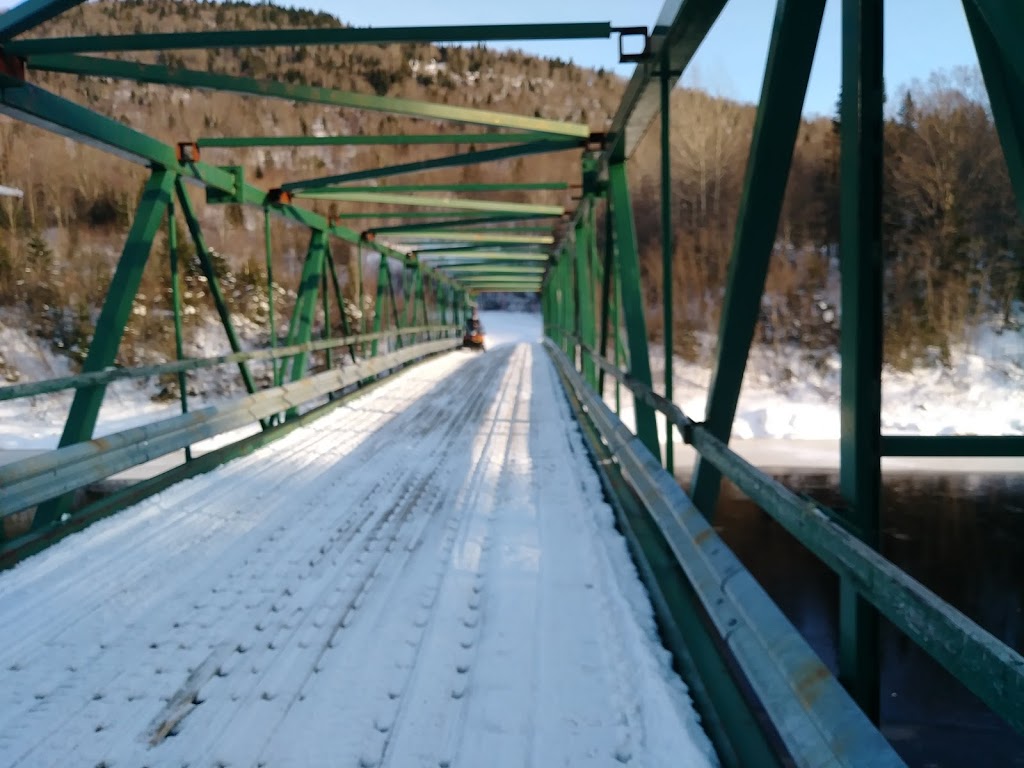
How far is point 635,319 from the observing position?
587 centimetres

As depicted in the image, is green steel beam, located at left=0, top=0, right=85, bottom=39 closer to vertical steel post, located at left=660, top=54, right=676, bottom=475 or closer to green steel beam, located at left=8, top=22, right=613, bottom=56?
green steel beam, located at left=8, top=22, right=613, bottom=56

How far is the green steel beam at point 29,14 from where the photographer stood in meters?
4.29

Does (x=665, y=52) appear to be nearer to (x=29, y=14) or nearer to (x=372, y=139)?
(x=29, y=14)

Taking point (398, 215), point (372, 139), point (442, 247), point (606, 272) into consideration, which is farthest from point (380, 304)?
point (606, 272)

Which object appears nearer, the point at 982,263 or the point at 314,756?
the point at 314,756

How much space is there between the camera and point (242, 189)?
845 centimetres

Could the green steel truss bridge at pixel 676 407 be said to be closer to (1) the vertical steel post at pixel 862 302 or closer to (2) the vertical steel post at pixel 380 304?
(1) the vertical steel post at pixel 862 302

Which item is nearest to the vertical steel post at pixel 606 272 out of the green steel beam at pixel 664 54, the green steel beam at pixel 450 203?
the green steel beam at pixel 664 54

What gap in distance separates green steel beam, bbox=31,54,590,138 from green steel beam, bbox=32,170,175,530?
80 cm

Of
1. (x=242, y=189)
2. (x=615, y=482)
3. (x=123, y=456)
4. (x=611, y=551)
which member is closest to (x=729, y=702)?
(x=611, y=551)

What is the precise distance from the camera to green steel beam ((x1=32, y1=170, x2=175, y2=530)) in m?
4.91

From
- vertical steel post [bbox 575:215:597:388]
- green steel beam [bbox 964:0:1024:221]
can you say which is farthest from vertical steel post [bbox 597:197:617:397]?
green steel beam [bbox 964:0:1024:221]

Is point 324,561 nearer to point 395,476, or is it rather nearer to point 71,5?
point 395,476

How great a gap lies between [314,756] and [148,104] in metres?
80.7
